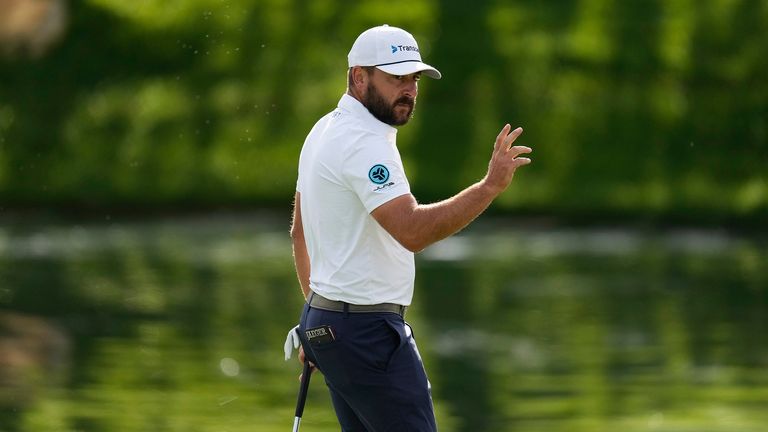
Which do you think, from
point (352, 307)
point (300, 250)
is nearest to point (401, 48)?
point (352, 307)

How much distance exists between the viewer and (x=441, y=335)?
13000mm

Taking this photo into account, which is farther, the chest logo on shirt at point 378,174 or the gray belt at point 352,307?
the gray belt at point 352,307

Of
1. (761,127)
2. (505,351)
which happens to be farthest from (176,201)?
(505,351)

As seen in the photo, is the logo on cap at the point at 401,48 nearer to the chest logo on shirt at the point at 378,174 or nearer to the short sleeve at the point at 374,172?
the short sleeve at the point at 374,172

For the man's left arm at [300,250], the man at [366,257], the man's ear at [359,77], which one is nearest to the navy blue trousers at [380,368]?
the man at [366,257]

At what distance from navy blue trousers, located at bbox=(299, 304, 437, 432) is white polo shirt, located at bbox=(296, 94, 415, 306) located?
0.09m

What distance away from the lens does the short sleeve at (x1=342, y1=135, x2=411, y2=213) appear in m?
5.49

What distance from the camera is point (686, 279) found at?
16766 millimetres

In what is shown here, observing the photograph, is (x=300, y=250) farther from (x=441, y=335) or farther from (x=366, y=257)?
(x=441, y=335)

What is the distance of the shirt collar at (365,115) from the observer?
223 inches

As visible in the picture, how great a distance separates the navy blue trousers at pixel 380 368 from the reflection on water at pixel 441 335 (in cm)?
359

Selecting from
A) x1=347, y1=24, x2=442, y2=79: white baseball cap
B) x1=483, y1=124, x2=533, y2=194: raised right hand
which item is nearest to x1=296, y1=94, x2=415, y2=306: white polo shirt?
x1=347, y1=24, x2=442, y2=79: white baseball cap

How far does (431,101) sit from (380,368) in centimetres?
2329

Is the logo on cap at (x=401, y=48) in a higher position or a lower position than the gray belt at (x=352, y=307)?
higher
